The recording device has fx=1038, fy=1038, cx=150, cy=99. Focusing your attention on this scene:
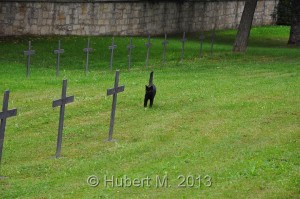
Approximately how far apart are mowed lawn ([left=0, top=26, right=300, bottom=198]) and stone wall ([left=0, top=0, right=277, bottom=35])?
8.55 meters

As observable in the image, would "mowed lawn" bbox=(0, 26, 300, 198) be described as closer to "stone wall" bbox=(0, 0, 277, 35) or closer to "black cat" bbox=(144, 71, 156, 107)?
"black cat" bbox=(144, 71, 156, 107)

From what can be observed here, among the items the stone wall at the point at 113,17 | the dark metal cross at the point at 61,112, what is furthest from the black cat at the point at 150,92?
the stone wall at the point at 113,17

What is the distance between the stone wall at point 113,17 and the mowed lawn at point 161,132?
28.0 feet

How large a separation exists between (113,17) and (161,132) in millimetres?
27280

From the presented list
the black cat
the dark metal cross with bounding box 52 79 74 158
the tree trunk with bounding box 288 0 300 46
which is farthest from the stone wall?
the dark metal cross with bounding box 52 79 74 158

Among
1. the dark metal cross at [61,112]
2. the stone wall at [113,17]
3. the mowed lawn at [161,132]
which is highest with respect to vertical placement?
the dark metal cross at [61,112]

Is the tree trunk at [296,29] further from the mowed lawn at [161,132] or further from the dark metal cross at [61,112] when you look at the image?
the dark metal cross at [61,112]

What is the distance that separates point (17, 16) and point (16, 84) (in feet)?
53.7

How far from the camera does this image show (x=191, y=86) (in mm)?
26750

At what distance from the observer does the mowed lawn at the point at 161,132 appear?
14914 millimetres

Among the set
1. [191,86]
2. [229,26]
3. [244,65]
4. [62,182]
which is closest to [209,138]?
[62,182]

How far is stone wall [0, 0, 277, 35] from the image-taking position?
42.8m

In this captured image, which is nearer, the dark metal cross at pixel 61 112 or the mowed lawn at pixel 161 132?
the mowed lawn at pixel 161 132

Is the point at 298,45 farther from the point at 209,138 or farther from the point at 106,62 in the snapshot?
the point at 209,138
